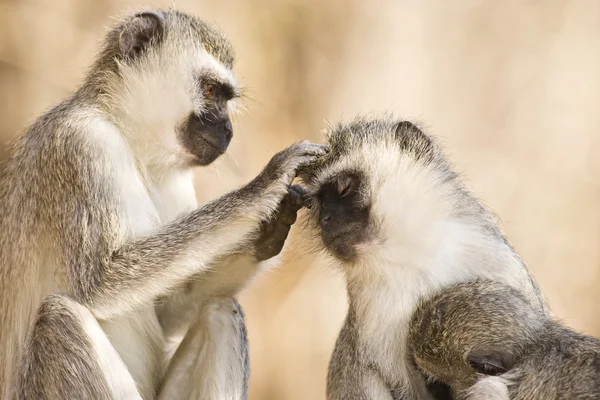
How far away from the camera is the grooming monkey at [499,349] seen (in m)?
3.78

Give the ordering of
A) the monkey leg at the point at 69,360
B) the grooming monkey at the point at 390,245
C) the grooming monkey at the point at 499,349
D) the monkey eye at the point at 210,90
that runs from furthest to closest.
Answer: the monkey eye at the point at 210,90 < the grooming monkey at the point at 390,245 < the monkey leg at the point at 69,360 < the grooming monkey at the point at 499,349

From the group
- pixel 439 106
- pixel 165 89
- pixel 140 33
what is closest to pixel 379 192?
pixel 165 89

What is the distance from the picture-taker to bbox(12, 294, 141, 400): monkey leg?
162 inches

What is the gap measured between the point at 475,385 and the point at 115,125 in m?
2.18

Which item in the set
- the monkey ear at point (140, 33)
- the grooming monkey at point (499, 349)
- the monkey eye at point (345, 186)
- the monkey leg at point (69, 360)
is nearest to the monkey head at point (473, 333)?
the grooming monkey at point (499, 349)

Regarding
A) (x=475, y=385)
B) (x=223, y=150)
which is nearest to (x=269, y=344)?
(x=223, y=150)

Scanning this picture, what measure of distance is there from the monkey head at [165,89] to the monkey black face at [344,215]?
66cm

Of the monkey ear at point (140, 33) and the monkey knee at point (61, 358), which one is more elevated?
the monkey ear at point (140, 33)

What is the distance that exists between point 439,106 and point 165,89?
12.1 ft

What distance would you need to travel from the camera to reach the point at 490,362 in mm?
3889

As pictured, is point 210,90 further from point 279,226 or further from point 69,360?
point 69,360

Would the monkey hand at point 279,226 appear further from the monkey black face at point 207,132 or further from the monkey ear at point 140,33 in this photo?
the monkey ear at point 140,33

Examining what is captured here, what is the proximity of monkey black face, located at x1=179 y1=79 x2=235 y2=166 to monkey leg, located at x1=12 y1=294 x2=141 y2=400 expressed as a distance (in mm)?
1016

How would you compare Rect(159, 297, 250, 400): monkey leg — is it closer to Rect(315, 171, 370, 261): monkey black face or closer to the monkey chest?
the monkey chest
